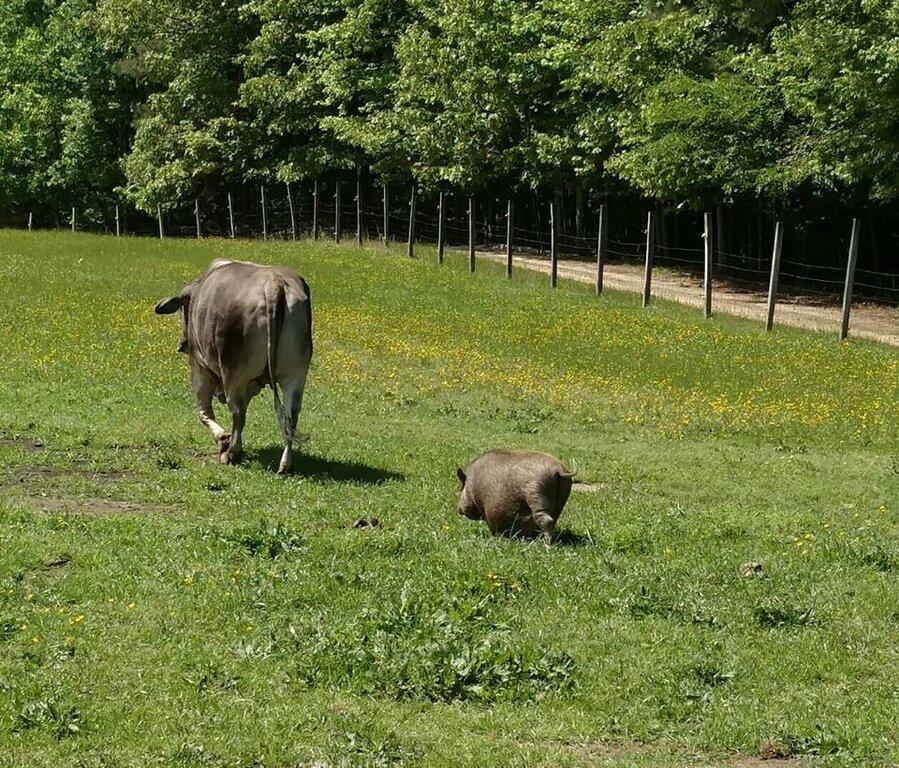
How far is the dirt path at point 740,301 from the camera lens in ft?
112

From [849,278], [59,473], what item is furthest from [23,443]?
[849,278]

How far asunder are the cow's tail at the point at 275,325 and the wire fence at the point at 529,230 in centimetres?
2202

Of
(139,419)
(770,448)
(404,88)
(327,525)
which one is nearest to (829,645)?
(327,525)

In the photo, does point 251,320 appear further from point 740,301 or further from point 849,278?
point 740,301

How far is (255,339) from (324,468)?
1.70 meters

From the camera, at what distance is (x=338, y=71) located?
53062 millimetres

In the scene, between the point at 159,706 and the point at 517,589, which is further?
the point at 517,589

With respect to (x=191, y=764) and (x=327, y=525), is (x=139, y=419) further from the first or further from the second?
(x=191, y=764)

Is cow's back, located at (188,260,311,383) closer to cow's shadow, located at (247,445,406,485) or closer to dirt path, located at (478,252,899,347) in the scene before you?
cow's shadow, located at (247,445,406,485)

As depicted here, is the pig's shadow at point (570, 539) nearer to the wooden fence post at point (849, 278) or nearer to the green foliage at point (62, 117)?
the wooden fence post at point (849, 278)

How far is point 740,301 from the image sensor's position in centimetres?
4038

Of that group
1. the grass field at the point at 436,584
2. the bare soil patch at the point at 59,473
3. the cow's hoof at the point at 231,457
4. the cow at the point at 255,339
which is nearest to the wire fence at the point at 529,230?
the grass field at the point at 436,584

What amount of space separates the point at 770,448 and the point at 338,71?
36.5m

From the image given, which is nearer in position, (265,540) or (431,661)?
(431,661)
